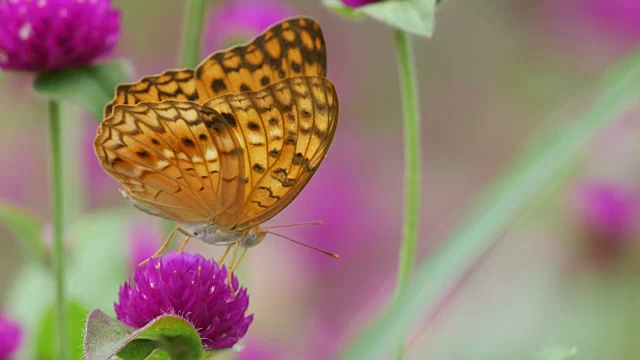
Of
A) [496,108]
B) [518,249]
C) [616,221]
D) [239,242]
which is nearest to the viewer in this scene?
[239,242]

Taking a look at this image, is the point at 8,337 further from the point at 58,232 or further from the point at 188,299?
the point at 188,299

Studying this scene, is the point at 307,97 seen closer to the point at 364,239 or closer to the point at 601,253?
the point at 601,253

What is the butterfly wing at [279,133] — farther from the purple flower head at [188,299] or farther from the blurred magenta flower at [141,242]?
the blurred magenta flower at [141,242]

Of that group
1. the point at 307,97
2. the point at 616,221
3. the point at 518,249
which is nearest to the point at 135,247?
the point at 307,97

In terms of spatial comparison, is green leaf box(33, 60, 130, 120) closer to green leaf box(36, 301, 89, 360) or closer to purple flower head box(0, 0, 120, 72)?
purple flower head box(0, 0, 120, 72)

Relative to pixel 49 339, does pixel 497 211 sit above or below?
above

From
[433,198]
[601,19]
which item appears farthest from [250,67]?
[433,198]

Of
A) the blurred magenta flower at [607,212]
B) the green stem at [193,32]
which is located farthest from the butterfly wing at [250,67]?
the blurred magenta flower at [607,212]
